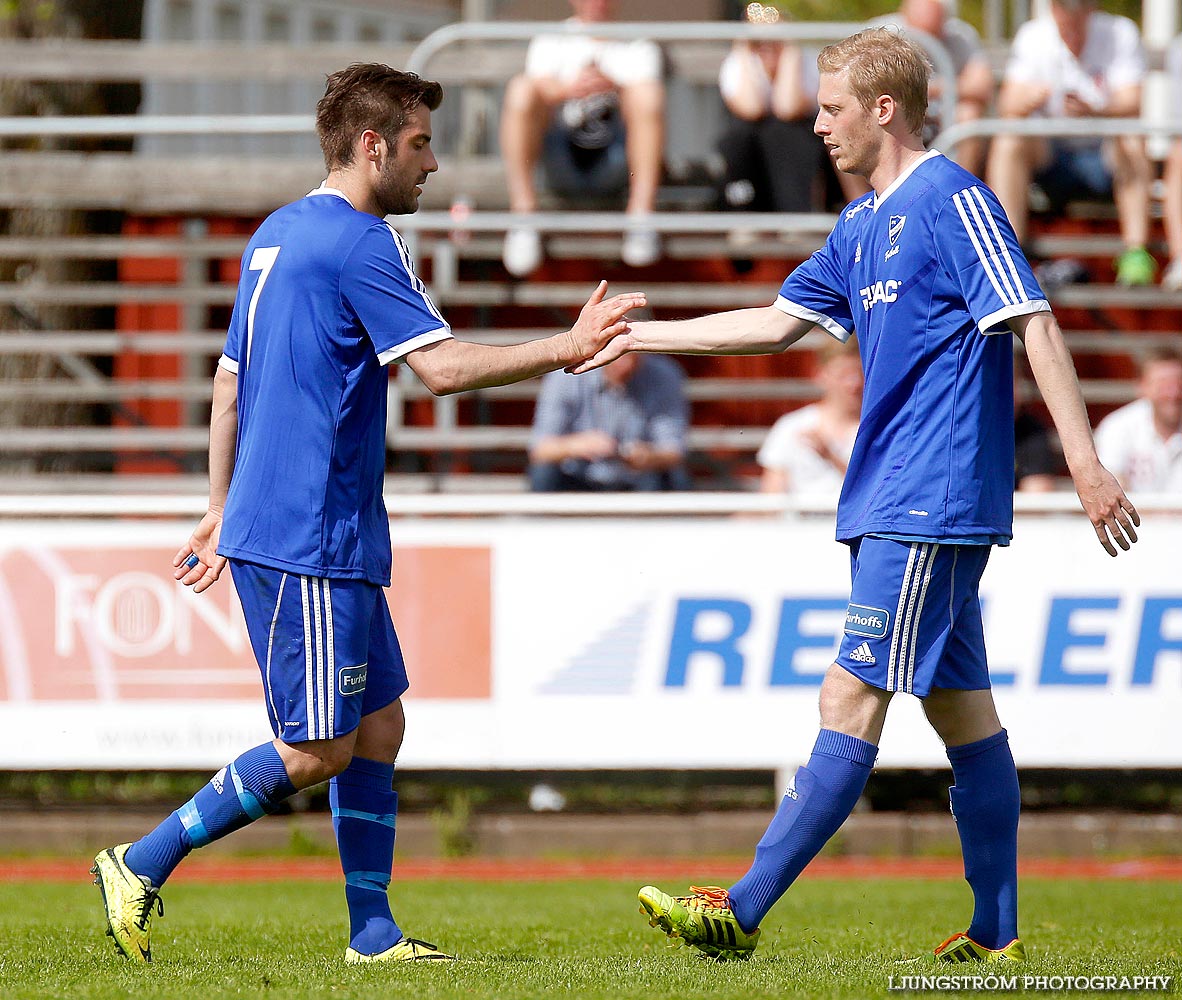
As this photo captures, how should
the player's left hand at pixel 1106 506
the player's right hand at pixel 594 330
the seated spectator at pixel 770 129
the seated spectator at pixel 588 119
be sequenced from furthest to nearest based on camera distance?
the seated spectator at pixel 770 129 < the seated spectator at pixel 588 119 < the player's right hand at pixel 594 330 < the player's left hand at pixel 1106 506

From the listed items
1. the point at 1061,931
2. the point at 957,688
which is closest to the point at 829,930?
the point at 1061,931

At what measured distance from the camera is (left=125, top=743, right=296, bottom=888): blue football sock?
4.64 m

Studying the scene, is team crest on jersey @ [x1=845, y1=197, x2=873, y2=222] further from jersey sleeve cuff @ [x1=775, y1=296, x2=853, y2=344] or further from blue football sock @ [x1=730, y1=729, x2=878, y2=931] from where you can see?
blue football sock @ [x1=730, y1=729, x2=878, y2=931]

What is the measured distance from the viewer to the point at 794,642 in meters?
8.59

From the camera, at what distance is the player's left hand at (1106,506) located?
4.32m

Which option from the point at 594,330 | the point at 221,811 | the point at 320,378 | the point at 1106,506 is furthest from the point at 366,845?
the point at 1106,506

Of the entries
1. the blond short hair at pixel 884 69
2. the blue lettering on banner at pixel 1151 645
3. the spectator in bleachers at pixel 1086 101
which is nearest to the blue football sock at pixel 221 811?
the blond short hair at pixel 884 69

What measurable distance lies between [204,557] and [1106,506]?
257 cm

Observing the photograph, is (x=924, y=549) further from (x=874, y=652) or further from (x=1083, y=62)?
(x=1083, y=62)

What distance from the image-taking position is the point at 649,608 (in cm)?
867

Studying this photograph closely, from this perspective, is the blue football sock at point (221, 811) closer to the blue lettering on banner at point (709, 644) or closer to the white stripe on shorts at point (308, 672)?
the white stripe on shorts at point (308, 672)

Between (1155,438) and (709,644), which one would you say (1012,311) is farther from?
(1155,438)

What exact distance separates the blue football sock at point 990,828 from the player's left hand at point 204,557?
7.22 feet

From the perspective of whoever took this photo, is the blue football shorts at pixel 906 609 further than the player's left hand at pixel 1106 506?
Yes
